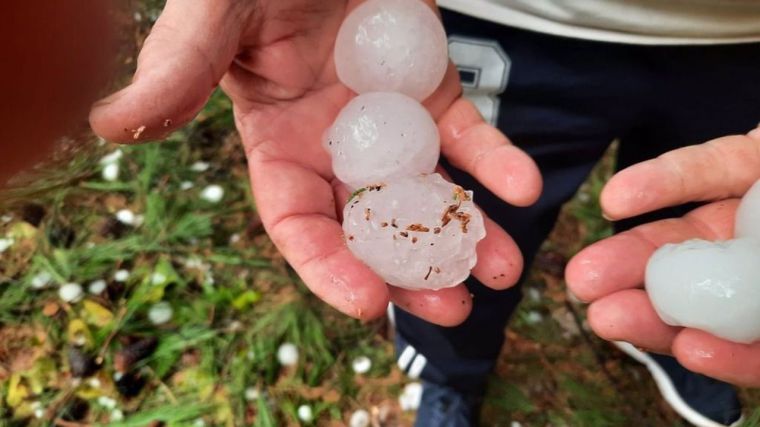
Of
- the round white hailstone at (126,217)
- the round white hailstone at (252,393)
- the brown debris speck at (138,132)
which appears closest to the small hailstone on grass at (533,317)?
the round white hailstone at (252,393)

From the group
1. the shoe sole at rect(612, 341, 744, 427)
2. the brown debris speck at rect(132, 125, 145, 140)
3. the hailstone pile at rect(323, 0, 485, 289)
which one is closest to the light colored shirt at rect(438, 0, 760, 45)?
the hailstone pile at rect(323, 0, 485, 289)

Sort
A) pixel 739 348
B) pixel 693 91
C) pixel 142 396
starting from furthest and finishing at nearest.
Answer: pixel 142 396
pixel 693 91
pixel 739 348

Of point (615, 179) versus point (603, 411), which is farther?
point (603, 411)

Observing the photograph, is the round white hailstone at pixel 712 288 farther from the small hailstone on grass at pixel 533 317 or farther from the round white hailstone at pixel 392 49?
the small hailstone on grass at pixel 533 317

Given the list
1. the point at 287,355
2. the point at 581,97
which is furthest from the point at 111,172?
the point at 581,97

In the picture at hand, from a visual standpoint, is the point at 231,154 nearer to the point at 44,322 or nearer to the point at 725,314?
the point at 44,322

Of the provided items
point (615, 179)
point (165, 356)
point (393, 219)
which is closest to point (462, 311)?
point (393, 219)
